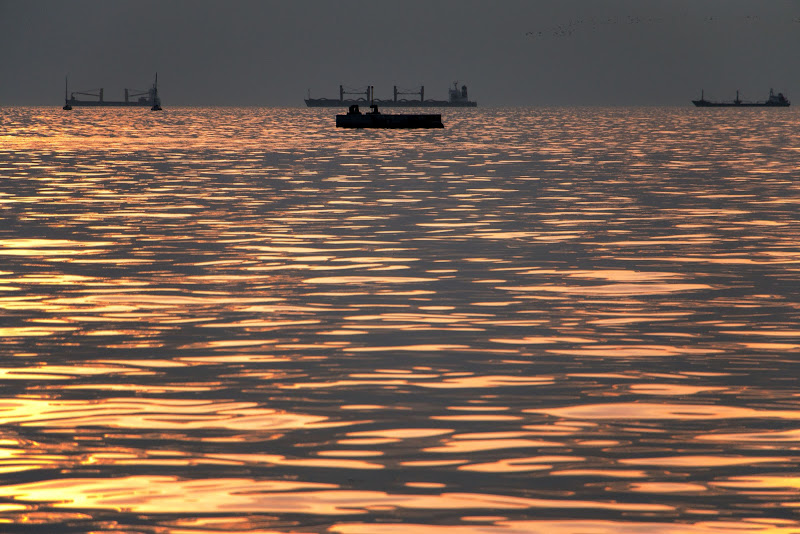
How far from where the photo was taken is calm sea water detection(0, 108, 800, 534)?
902 centimetres

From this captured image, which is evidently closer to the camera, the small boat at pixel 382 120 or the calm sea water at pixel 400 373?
the calm sea water at pixel 400 373

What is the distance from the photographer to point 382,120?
126 meters

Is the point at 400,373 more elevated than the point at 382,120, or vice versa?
the point at 382,120

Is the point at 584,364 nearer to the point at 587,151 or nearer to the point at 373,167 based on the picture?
the point at 373,167

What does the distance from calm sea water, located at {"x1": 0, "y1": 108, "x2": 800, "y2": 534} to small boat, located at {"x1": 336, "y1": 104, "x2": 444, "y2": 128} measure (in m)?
94.1

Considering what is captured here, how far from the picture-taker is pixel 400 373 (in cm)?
1327

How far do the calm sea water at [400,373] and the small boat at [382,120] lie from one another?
94.1 m

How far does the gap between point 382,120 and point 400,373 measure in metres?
114

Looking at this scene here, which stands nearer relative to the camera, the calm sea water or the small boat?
the calm sea water

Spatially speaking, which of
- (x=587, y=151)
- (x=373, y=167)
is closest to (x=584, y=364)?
(x=373, y=167)

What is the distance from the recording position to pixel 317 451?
1027 cm

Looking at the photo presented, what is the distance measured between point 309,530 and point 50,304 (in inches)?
415

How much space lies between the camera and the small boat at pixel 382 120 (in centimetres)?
12512

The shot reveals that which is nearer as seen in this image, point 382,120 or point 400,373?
point 400,373
